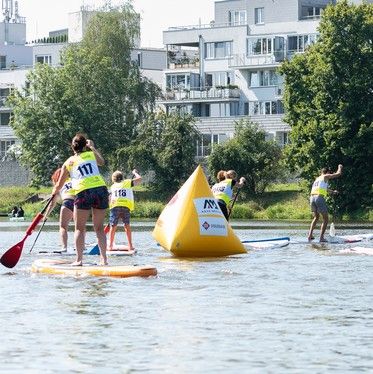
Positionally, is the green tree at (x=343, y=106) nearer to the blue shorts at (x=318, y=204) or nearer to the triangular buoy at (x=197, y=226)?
the blue shorts at (x=318, y=204)

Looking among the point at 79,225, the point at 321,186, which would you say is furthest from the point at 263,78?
the point at 79,225

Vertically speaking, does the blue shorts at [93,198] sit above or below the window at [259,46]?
below

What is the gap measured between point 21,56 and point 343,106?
6974 cm

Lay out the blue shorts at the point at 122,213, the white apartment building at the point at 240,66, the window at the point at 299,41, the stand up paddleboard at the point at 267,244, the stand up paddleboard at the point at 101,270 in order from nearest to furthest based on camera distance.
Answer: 1. the stand up paddleboard at the point at 101,270
2. the blue shorts at the point at 122,213
3. the stand up paddleboard at the point at 267,244
4. the window at the point at 299,41
5. the white apartment building at the point at 240,66

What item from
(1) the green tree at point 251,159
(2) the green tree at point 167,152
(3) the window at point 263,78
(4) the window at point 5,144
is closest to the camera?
(1) the green tree at point 251,159

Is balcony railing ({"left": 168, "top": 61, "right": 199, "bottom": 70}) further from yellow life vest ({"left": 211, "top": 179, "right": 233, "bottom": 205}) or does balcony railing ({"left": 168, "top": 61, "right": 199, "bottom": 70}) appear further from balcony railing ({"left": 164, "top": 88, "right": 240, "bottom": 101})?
yellow life vest ({"left": 211, "top": 179, "right": 233, "bottom": 205})

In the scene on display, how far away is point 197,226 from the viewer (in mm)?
28312

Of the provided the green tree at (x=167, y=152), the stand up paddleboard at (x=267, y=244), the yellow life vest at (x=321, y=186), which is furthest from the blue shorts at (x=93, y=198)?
the green tree at (x=167, y=152)

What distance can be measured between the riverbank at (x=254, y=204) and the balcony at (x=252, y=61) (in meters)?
15.7

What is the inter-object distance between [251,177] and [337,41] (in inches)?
616

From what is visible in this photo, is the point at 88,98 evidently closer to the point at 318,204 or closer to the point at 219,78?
the point at 219,78

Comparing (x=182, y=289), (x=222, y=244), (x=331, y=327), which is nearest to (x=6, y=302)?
(x=182, y=289)

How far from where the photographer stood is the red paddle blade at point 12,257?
2438 centimetres

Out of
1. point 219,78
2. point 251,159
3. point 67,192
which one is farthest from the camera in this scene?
point 219,78
